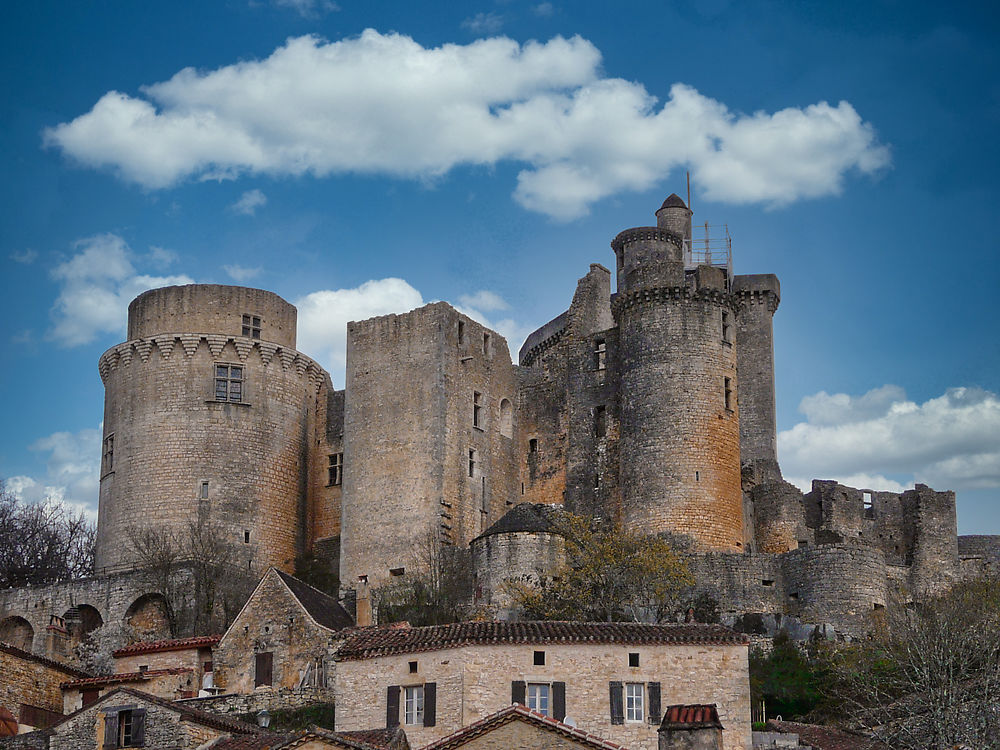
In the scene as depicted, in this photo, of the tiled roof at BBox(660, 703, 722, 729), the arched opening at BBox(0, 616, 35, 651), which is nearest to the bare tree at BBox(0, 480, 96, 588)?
the arched opening at BBox(0, 616, 35, 651)

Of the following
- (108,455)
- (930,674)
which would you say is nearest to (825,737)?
(930,674)

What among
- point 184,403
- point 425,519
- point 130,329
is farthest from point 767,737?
point 130,329

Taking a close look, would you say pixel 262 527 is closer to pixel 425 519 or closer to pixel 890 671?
pixel 425 519

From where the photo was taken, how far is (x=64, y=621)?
2453 inches

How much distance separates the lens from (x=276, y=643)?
5050cm

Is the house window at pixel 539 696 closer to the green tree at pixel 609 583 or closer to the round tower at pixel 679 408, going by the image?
the green tree at pixel 609 583

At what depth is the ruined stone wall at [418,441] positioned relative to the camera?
60.8 metres

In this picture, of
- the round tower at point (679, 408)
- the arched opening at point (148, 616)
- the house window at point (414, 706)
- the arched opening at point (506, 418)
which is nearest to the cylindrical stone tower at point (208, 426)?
the arched opening at point (148, 616)

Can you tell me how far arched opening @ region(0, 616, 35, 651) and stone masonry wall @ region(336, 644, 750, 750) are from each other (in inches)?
945

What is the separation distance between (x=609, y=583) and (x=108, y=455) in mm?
21652

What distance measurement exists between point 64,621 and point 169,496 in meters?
5.84

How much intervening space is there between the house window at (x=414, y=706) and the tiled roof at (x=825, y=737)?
31.6 feet

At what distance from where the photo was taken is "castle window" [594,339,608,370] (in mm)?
64125

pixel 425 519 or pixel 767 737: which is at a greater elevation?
pixel 425 519
